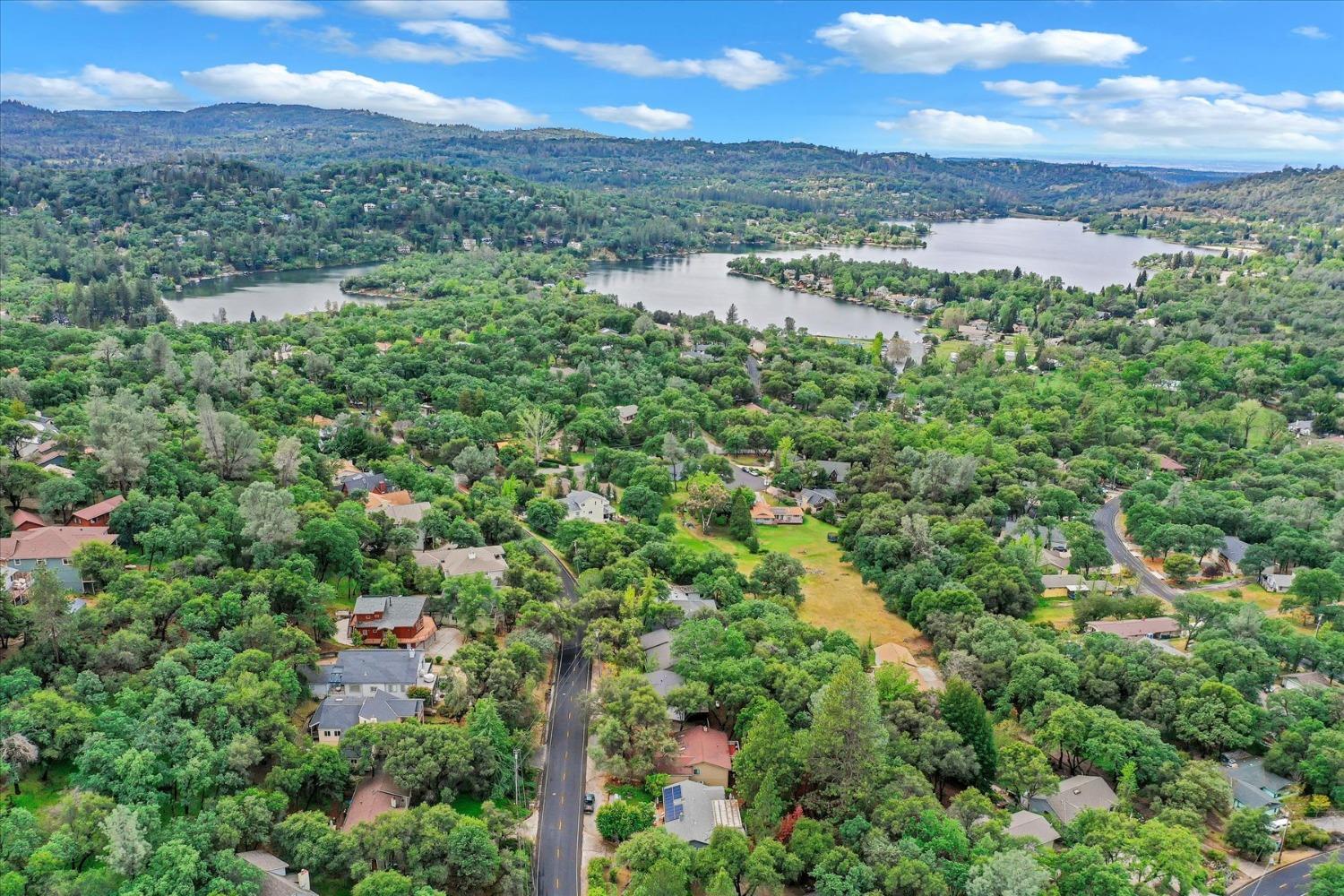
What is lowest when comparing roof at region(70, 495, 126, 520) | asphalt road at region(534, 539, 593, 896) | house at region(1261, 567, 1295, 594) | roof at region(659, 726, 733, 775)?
asphalt road at region(534, 539, 593, 896)

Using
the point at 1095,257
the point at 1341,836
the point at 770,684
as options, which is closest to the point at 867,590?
the point at 770,684

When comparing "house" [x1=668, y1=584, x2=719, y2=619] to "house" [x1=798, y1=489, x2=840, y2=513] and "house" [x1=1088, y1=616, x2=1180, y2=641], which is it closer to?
"house" [x1=798, y1=489, x2=840, y2=513]

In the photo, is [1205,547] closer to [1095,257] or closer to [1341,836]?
[1341,836]

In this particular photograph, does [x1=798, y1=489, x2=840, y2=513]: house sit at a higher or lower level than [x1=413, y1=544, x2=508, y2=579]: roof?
lower

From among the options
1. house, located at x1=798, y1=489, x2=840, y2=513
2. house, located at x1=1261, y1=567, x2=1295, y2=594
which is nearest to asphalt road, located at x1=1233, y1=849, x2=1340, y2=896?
house, located at x1=1261, y1=567, x2=1295, y2=594

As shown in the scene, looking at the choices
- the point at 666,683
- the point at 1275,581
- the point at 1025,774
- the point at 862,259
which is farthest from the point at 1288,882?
the point at 862,259

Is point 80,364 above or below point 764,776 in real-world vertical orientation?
above

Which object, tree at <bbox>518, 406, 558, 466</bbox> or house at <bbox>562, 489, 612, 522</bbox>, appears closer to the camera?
house at <bbox>562, 489, 612, 522</bbox>
